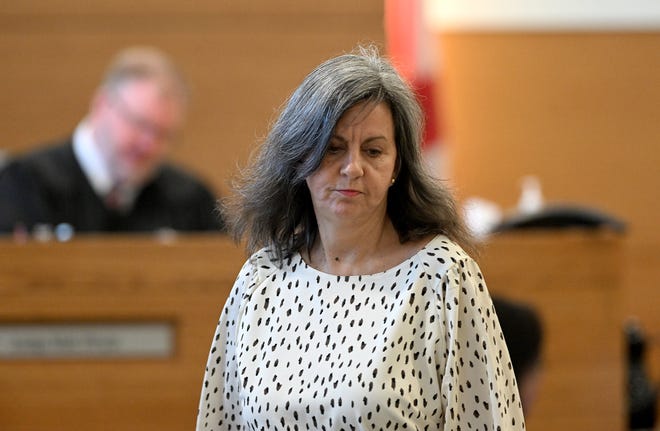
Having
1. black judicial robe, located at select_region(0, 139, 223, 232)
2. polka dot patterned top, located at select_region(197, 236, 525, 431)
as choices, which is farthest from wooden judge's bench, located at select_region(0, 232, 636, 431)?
polka dot patterned top, located at select_region(197, 236, 525, 431)

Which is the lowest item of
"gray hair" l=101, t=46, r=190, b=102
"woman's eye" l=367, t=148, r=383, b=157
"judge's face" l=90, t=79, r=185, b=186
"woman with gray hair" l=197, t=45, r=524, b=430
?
"woman with gray hair" l=197, t=45, r=524, b=430

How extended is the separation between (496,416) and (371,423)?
0.19 metres

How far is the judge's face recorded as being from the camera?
16.9 ft

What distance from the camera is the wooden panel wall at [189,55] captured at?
21.7 ft

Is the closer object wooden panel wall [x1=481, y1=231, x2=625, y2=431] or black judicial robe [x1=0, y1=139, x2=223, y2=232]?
wooden panel wall [x1=481, y1=231, x2=625, y2=431]

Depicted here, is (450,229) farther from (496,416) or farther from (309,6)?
(309,6)

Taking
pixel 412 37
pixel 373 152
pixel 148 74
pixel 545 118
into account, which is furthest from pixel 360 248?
pixel 545 118

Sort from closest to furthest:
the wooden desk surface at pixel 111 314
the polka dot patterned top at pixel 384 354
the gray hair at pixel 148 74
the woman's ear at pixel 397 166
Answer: the polka dot patterned top at pixel 384 354
the woman's ear at pixel 397 166
the wooden desk surface at pixel 111 314
the gray hair at pixel 148 74

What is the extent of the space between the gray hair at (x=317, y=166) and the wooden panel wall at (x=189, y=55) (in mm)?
4488

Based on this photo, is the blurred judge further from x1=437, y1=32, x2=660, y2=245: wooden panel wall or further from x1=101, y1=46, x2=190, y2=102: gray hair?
x1=437, y1=32, x2=660, y2=245: wooden panel wall

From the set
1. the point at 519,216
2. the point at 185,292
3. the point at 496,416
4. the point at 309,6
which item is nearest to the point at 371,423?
the point at 496,416

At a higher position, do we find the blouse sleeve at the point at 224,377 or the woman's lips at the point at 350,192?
the woman's lips at the point at 350,192

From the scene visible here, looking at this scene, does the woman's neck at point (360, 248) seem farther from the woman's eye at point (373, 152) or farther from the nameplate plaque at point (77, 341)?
the nameplate plaque at point (77, 341)

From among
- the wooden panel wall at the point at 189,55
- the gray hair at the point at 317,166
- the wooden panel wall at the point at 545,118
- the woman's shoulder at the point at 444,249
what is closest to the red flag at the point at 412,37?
the wooden panel wall at the point at 189,55
